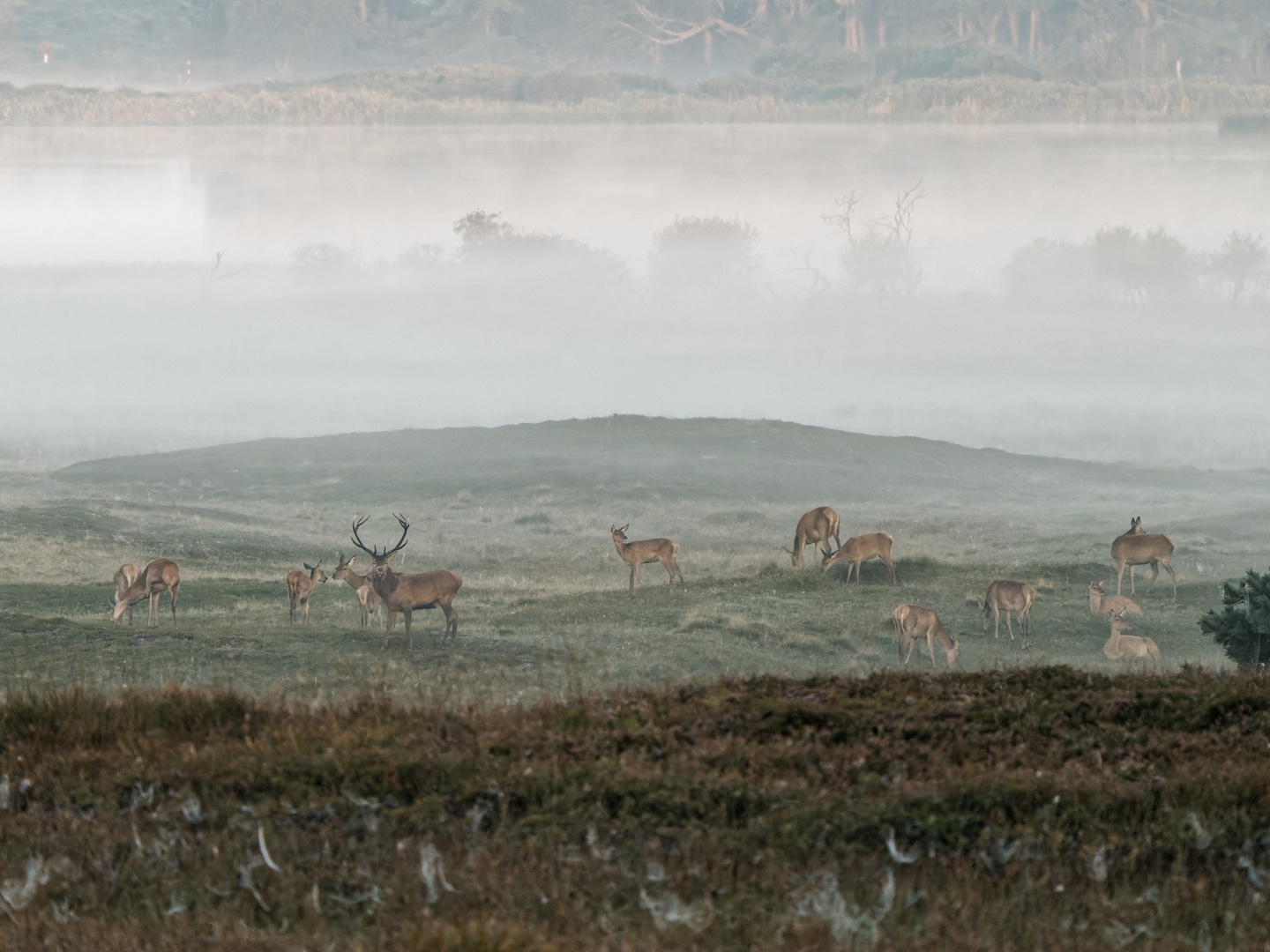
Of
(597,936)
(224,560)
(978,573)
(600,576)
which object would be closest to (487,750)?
(597,936)

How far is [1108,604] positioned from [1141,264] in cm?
10581

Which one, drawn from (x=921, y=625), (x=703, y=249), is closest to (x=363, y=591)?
(x=921, y=625)

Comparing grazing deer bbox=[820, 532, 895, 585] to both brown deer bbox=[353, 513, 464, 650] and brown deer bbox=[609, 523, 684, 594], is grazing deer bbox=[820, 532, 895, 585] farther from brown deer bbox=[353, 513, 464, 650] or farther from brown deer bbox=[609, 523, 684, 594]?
brown deer bbox=[353, 513, 464, 650]

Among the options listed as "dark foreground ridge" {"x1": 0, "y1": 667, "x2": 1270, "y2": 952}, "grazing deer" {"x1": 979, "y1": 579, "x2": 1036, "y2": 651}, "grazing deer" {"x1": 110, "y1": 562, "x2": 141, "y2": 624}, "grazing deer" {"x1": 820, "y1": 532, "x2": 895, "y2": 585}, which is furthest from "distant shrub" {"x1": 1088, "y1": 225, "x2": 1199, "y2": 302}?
"dark foreground ridge" {"x1": 0, "y1": 667, "x2": 1270, "y2": 952}

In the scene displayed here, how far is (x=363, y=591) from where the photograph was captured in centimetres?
2327

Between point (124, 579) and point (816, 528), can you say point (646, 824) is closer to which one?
point (124, 579)

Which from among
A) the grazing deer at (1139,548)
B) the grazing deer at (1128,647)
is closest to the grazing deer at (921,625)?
the grazing deer at (1128,647)

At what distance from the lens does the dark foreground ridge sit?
5.76 metres

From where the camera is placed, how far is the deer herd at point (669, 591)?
65.2 ft

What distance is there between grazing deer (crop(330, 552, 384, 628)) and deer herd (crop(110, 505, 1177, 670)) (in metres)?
0.02

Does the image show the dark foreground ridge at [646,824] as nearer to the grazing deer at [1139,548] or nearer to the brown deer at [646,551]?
the brown deer at [646,551]

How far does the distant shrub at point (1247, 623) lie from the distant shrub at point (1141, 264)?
113 meters

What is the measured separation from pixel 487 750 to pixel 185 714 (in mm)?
2695

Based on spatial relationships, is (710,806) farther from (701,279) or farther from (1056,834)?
(701,279)
